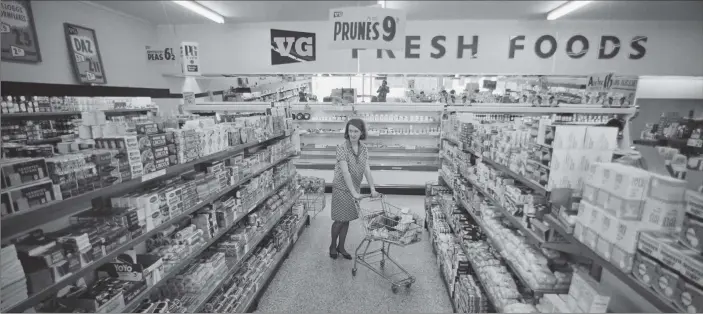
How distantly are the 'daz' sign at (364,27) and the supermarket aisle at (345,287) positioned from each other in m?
3.22

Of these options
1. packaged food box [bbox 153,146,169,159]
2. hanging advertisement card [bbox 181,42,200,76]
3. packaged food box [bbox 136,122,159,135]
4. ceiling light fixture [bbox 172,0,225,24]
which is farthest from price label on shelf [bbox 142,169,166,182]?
ceiling light fixture [bbox 172,0,225,24]

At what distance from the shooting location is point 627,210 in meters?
1.55

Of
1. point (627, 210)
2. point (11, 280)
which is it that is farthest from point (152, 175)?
point (627, 210)

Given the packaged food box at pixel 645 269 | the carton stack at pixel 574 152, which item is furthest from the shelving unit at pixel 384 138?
the packaged food box at pixel 645 269

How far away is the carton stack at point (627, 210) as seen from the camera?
4.75 feet

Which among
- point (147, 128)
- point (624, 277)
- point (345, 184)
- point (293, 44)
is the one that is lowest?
point (345, 184)

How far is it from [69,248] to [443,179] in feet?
17.2

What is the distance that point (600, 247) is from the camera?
166 centimetres

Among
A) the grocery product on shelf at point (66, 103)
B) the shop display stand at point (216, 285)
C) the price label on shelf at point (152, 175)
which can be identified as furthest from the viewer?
the grocery product on shelf at point (66, 103)

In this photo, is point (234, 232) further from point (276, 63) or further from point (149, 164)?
point (276, 63)

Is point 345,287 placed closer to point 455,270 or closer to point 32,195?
point 455,270

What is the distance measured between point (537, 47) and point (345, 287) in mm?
7464

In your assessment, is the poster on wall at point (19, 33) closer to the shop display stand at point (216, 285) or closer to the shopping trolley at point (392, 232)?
the shop display stand at point (216, 285)

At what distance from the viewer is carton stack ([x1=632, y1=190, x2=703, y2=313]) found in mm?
1234
